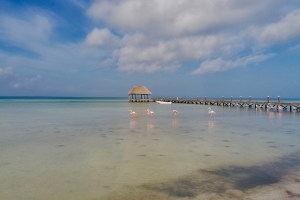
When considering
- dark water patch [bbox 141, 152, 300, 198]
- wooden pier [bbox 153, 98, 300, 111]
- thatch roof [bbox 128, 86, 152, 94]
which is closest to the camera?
dark water patch [bbox 141, 152, 300, 198]

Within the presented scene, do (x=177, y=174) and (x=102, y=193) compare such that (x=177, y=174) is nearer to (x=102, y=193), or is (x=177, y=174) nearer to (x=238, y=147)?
(x=102, y=193)

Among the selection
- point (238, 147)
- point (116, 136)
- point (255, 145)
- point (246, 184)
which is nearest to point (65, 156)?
point (116, 136)

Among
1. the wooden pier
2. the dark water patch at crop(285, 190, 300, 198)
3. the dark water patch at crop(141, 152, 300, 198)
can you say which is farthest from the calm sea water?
the wooden pier

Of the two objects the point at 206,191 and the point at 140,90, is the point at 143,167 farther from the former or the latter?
the point at 140,90

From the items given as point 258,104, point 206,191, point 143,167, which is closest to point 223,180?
point 206,191

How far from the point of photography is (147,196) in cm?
502

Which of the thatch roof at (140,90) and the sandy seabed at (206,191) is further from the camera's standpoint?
the thatch roof at (140,90)

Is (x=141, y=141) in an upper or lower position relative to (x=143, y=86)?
lower

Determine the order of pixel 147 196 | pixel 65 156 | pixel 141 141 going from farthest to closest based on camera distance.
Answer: pixel 141 141
pixel 65 156
pixel 147 196

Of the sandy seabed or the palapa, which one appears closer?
the sandy seabed

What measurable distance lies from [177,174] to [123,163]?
187cm

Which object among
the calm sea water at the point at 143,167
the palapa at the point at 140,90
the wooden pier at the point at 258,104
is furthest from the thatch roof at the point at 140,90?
the calm sea water at the point at 143,167

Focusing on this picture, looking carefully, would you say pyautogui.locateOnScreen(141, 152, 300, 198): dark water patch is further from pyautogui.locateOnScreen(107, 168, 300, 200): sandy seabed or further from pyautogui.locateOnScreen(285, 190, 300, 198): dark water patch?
pyautogui.locateOnScreen(285, 190, 300, 198): dark water patch

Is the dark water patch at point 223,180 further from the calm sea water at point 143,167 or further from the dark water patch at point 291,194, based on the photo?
the dark water patch at point 291,194
